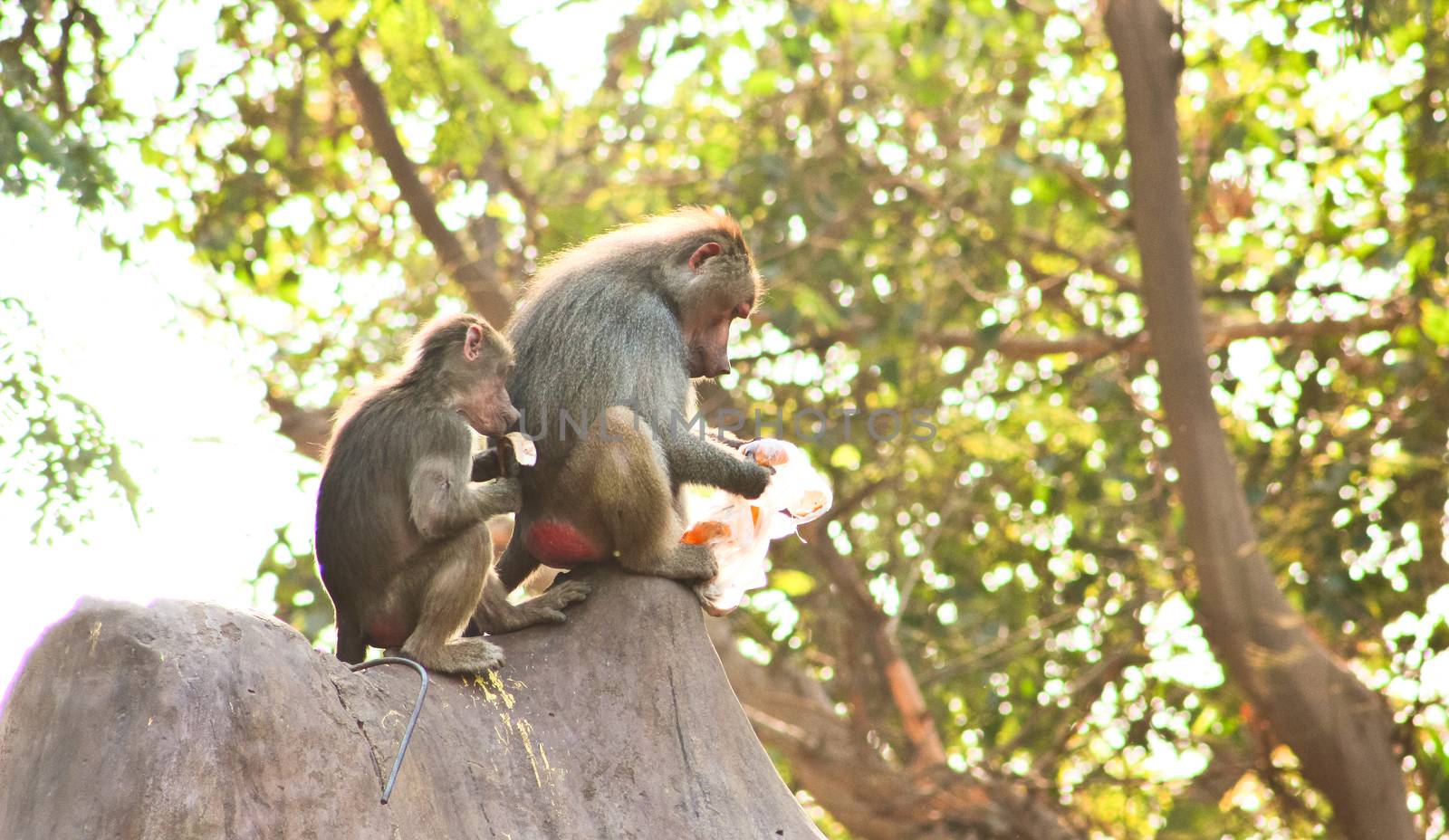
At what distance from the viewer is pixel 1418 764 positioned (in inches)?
255

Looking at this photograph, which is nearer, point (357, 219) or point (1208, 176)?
point (1208, 176)

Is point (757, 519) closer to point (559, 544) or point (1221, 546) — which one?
point (559, 544)

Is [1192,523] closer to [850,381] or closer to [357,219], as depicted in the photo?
[850,381]

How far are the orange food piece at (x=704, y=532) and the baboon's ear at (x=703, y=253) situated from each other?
722 mm

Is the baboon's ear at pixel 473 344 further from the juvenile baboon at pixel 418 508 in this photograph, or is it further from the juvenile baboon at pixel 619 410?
the juvenile baboon at pixel 619 410

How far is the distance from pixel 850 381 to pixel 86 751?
5.56 metres

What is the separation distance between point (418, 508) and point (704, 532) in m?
0.95

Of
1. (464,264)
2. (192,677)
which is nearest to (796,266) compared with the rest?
(464,264)

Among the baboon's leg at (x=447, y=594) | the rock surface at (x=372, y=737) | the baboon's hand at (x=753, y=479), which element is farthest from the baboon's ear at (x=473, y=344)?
the baboon's hand at (x=753, y=479)

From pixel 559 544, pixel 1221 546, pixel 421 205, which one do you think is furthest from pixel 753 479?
pixel 421 205

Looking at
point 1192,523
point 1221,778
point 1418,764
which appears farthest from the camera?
point 1221,778

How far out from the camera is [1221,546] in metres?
5.92

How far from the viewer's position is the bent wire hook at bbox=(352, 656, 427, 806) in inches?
112

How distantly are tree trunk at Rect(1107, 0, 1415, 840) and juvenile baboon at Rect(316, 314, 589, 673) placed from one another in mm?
3496
